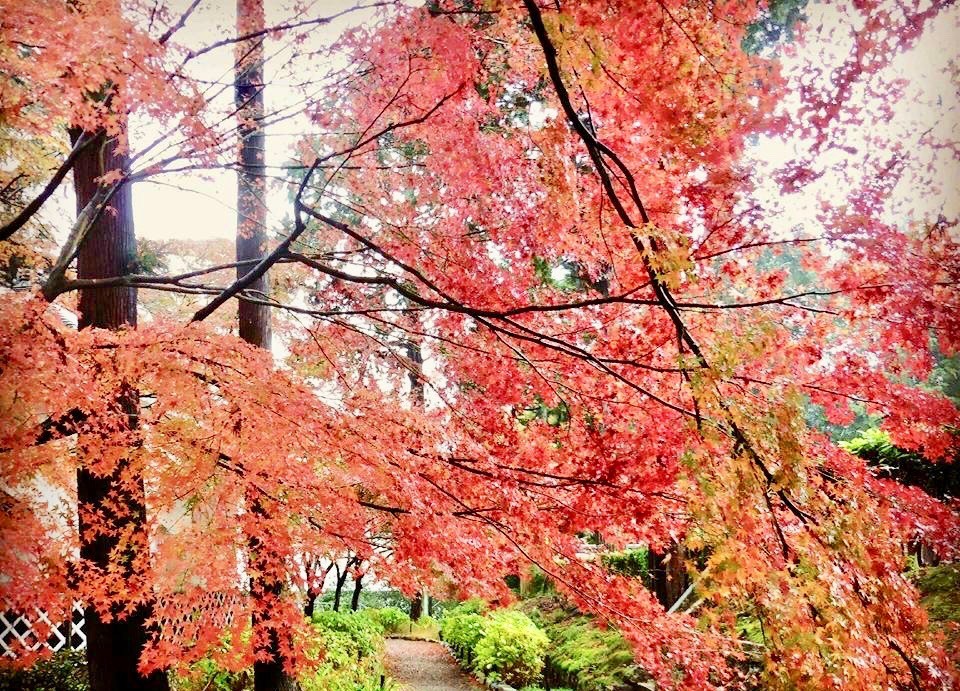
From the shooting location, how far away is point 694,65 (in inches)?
100

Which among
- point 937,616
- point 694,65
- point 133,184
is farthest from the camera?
point 937,616

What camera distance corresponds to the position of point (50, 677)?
5883 mm

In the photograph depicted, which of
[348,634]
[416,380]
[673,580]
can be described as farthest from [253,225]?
[348,634]

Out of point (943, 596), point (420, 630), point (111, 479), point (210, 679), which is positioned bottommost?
point (420, 630)

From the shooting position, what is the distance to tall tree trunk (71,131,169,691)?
383cm

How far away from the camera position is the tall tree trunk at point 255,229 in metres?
4.23

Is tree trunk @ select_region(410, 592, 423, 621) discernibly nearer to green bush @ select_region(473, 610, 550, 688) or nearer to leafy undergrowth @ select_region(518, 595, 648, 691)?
leafy undergrowth @ select_region(518, 595, 648, 691)

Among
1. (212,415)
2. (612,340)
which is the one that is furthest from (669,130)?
(212,415)

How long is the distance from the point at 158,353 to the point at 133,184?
1.91 metres

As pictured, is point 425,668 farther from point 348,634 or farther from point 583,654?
point 583,654

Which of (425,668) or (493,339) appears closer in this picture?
(493,339)

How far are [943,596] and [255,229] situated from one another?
7626 millimetres

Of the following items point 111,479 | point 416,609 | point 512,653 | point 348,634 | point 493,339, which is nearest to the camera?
point 493,339

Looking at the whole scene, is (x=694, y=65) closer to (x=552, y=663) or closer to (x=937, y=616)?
(x=937, y=616)
